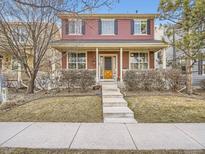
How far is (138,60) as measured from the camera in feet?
58.4

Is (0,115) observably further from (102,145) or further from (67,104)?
(102,145)

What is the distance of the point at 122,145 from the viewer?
15.8 ft

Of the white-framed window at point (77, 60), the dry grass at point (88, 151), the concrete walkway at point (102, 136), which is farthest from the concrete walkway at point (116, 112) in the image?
the white-framed window at point (77, 60)

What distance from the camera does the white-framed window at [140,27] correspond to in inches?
714

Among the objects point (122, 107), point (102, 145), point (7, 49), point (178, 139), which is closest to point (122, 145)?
point (102, 145)

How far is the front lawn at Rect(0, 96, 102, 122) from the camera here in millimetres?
7492

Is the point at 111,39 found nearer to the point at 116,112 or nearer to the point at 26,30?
the point at 26,30

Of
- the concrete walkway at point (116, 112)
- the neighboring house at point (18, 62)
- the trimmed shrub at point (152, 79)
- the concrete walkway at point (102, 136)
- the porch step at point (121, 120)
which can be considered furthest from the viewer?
the neighboring house at point (18, 62)

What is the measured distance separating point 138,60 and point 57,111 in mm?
11147

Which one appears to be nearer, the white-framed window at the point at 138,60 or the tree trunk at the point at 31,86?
the tree trunk at the point at 31,86

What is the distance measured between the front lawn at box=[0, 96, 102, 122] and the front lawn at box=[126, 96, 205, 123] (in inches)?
67.4

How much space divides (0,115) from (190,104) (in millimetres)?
8383

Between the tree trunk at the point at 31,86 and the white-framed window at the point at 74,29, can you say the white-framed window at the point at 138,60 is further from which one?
the tree trunk at the point at 31,86

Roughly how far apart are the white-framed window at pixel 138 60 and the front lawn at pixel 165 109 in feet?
24.1
